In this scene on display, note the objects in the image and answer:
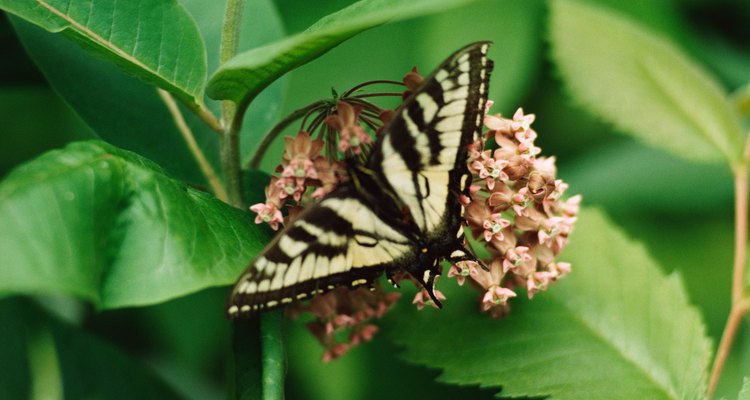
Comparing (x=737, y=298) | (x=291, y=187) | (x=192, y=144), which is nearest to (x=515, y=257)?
(x=291, y=187)

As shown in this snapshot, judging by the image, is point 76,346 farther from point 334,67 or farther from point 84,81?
point 334,67

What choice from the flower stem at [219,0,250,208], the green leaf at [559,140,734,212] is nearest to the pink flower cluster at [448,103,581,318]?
the flower stem at [219,0,250,208]

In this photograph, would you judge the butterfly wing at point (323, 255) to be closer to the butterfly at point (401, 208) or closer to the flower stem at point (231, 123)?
the butterfly at point (401, 208)

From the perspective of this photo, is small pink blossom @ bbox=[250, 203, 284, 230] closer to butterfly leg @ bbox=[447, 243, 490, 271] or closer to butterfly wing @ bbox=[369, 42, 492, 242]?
butterfly wing @ bbox=[369, 42, 492, 242]

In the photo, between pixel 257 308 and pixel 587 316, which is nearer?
pixel 257 308

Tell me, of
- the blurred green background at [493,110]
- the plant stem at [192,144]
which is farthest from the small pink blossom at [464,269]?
the plant stem at [192,144]

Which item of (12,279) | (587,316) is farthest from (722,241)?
(12,279)
